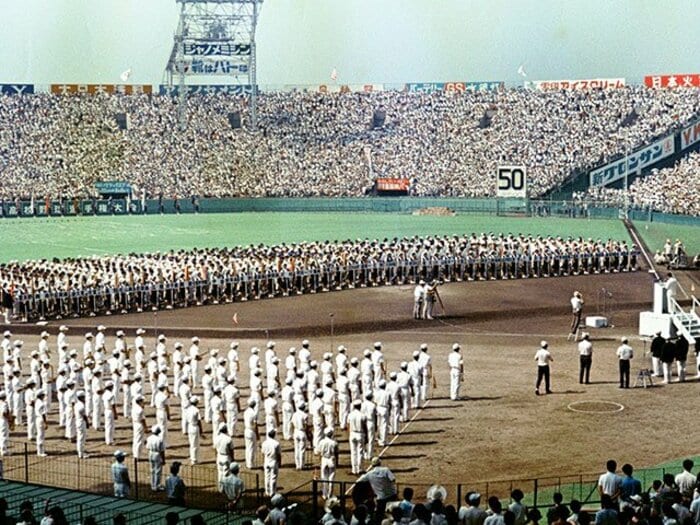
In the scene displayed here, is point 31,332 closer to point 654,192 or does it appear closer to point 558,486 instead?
point 558,486

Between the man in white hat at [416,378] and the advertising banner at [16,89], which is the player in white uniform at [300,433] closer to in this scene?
the man in white hat at [416,378]

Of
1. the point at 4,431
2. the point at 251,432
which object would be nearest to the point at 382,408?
the point at 251,432

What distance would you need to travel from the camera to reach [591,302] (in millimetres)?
38344

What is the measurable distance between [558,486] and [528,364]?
10973 mm

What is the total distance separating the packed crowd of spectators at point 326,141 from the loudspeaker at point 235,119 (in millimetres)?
736

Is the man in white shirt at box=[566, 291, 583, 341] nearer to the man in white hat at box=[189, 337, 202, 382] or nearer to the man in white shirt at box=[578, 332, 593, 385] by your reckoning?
the man in white shirt at box=[578, 332, 593, 385]

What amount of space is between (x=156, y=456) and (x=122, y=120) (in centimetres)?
7767

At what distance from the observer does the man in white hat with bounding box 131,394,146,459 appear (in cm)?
1847

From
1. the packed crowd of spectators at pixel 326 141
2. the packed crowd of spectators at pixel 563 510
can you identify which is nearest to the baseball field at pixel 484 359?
the packed crowd of spectators at pixel 563 510

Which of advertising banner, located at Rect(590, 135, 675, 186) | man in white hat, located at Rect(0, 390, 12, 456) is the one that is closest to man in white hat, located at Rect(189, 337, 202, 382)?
man in white hat, located at Rect(0, 390, 12, 456)

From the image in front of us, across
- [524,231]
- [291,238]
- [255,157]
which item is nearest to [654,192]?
[524,231]

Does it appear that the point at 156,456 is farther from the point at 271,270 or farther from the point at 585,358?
the point at 271,270

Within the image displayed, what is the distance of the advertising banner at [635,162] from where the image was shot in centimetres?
7406

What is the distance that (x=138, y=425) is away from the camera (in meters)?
18.6
